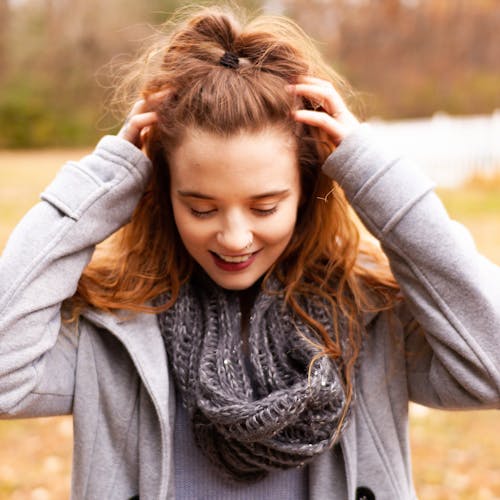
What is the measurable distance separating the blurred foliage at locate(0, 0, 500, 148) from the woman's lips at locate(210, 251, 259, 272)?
16.8 m

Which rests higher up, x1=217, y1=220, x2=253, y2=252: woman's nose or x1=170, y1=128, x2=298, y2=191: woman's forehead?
x1=170, y1=128, x2=298, y2=191: woman's forehead

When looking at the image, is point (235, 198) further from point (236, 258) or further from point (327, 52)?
point (327, 52)

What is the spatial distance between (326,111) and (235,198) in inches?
14.5

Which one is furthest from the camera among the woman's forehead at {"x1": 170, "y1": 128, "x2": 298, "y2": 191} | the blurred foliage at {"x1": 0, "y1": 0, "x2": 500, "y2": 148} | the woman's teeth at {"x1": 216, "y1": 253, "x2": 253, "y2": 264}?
the blurred foliage at {"x1": 0, "y1": 0, "x2": 500, "y2": 148}

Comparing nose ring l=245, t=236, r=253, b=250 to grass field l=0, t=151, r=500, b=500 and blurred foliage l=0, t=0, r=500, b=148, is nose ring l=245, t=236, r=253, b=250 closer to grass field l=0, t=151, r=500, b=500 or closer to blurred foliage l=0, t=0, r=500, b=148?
grass field l=0, t=151, r=500, b=500

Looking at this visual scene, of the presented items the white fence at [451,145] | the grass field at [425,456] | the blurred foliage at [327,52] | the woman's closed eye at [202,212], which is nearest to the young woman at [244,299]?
the woman's closed eye at [202,212]

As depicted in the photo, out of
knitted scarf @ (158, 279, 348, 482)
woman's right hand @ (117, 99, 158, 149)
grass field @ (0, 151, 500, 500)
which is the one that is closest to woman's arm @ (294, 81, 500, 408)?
knitted scarf @ (158, 279, 348, 482)

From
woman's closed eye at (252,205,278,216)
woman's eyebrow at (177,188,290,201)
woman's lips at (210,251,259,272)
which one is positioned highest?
woman's eyebrow at (177,188,290,201)

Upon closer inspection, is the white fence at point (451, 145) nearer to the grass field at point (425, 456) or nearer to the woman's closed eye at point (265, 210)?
the grass field at point (425, 456)

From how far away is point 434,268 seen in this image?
1788 mm

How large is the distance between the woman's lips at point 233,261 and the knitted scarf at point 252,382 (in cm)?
13

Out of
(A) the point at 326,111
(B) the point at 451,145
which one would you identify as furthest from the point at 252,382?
(B) the point at 451,145

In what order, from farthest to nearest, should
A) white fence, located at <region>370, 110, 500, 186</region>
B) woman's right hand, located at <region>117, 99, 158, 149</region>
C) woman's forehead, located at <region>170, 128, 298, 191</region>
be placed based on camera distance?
white fence, located at <region>370, 110, 500, 186</region>
woman's right hand, located at <region>117, 99, 158, 149</region>
woman's forehead, located at <region>170, 128, 298, 191</region>

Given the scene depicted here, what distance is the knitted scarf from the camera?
5.82 feet
